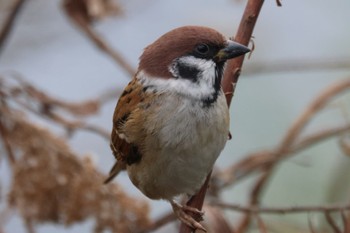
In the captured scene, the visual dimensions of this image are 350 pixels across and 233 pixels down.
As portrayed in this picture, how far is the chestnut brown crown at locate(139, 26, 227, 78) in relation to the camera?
2.71m

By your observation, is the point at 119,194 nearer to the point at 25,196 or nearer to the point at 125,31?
the point at 25,196

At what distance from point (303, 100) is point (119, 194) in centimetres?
240

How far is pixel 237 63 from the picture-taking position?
2564 millimetres

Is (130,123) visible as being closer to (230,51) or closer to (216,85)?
(216,85)

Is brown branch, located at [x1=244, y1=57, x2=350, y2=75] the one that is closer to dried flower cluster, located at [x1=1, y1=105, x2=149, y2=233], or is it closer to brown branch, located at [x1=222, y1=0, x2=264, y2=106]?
dried flower cluster, located at [x1=1, y1=105, x2=149, y2=233]

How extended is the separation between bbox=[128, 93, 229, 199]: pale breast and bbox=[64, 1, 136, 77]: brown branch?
1065 millimetres

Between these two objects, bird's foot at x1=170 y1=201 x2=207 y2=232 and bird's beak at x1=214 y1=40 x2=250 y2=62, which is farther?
bird's foot at x1=170 y1=201 x2=207 y2=232

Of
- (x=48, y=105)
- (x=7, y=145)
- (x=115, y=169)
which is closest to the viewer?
(x=115, y=169)

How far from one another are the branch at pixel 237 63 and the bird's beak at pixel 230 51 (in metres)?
0.02

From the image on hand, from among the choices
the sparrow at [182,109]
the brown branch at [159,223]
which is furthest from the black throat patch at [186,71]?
the brown branch at [159,223]

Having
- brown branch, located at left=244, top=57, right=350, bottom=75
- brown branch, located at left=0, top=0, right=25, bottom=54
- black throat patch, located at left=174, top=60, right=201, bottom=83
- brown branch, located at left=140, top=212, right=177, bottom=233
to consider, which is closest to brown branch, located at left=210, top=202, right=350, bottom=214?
brown branch, located at left=140, top=212, right=177, bottom=233

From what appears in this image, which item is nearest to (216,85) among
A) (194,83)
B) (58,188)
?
(194,83)

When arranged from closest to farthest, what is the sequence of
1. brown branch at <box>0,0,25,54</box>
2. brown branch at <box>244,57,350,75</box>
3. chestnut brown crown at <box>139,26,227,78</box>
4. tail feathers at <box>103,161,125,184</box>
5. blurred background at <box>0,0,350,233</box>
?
chestnut brown crown at <box>139,26,227,78</box>
tail feathers at <box>103,161,125,184</box>
brown branch at <box>0,0,25,54</box>
brown branch at <box>244,57,350,75</box>
blurred background at <box>0,0,350,233</box>

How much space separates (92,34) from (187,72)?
1.15 metres
